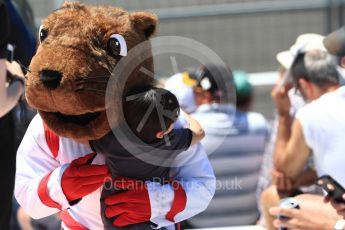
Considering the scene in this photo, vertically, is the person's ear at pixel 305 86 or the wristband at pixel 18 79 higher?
the wristband at pixel 18 79

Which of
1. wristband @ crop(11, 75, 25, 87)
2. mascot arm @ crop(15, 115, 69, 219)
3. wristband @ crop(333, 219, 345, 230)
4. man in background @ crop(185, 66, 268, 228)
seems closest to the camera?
mascot arm @ crop(15, 115, 69, 219)

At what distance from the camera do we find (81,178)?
2.09 m

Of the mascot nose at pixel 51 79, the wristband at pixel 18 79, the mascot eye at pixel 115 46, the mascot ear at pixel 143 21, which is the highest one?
the mascot ear at pixel 143 21

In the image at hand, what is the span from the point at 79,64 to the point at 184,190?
1.68ft

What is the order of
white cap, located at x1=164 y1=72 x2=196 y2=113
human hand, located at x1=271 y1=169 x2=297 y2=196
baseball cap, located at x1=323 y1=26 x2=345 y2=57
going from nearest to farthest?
baseball cap, located at x1=323 y1=26 x2=345 y2=57, human hand, located at x1=271 y1=169 x2=297 y2=196, white cap, located at x1=164 y1=72 x2=196 y2=113

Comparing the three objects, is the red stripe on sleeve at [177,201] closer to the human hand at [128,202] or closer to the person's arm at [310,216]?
the human hand at [128,202]

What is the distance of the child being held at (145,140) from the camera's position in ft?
6.63

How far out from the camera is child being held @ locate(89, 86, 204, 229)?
6.63ft

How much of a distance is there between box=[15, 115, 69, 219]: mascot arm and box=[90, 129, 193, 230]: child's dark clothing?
14 centimetres

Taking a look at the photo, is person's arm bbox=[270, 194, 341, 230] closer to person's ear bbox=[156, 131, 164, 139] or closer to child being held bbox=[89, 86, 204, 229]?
child being held bbox=[89, 86, 204, 229]

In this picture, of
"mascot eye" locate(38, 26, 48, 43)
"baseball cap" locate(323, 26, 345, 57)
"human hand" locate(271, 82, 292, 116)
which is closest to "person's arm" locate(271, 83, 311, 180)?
"human hand" locate(271, 82, 292, 116)

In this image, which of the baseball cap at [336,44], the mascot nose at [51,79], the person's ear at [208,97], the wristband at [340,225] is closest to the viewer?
the mascot nose at [51,79]

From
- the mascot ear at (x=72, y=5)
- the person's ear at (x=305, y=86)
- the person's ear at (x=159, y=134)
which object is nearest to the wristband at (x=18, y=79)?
the mascot ear at (x=72, y=5)

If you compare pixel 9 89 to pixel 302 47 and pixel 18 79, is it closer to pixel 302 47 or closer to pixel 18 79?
pixel 18 79
